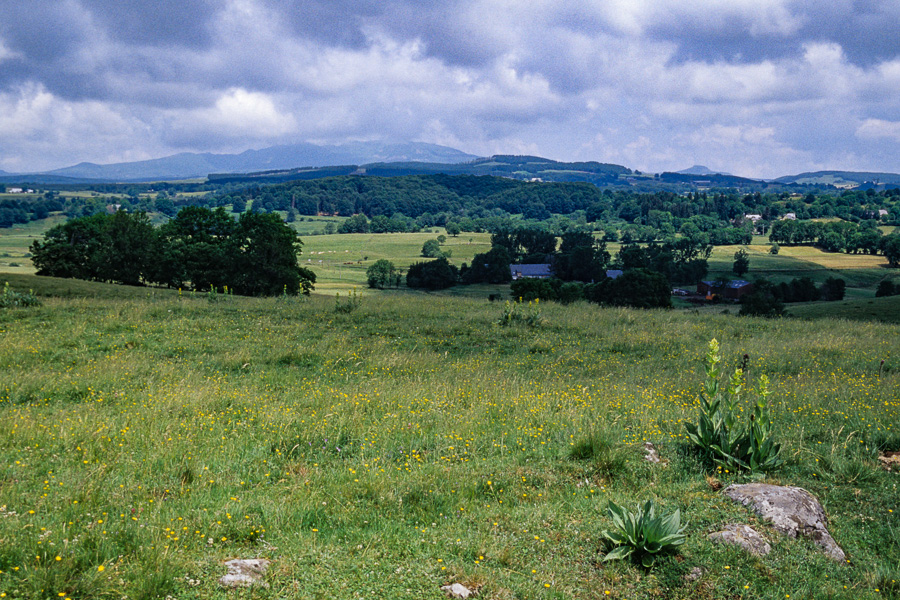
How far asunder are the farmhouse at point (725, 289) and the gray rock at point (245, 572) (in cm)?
10613

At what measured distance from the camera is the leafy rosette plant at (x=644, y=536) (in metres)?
4.97

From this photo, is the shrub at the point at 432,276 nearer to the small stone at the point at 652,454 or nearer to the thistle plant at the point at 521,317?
the thistle plant at the point at 521,317

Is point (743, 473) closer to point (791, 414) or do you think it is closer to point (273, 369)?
point (791, 414)

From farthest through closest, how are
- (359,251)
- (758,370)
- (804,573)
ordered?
(359,251) < (758,370) < (804,573)

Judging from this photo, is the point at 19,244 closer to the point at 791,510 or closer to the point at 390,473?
the point at 390,473

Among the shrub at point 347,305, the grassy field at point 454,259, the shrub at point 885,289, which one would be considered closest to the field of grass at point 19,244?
the grassy field at point 454,259

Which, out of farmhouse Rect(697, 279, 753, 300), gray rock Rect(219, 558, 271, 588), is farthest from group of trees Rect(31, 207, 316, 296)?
farmhouse Rect(697, 279, 753, 300)

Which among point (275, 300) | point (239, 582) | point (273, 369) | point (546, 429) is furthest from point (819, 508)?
point (275, 300)

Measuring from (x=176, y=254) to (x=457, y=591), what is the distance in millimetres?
54919

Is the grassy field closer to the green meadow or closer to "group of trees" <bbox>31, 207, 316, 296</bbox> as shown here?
"group of trees" <bbox>31, 207, 316, 296</bbox>

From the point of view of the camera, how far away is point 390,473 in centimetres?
657

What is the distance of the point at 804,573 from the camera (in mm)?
4883

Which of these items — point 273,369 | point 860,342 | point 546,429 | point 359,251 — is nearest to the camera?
point 546,429

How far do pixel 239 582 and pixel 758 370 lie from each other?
45.3ft
